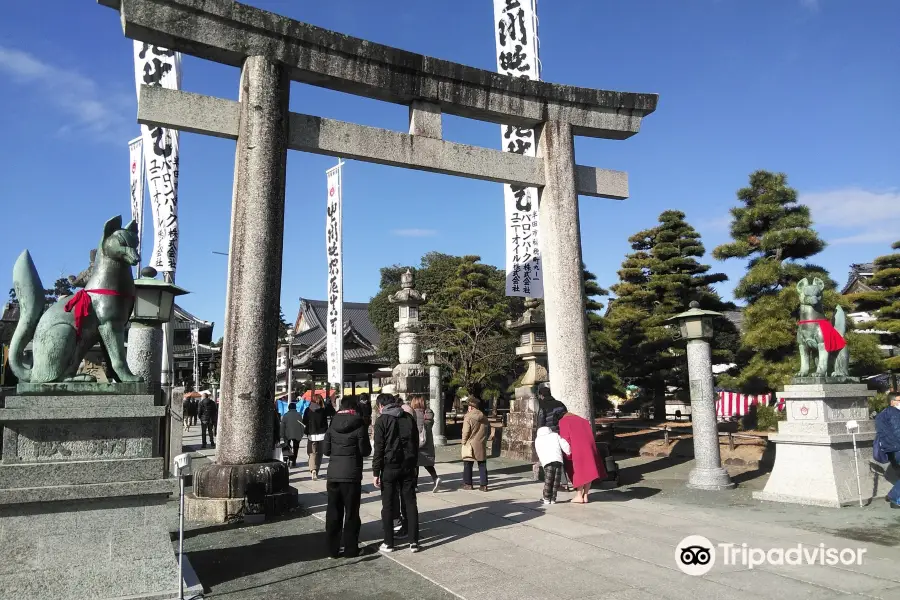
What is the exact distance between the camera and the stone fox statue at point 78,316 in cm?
497

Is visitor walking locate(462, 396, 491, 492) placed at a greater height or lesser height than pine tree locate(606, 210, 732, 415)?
lesser

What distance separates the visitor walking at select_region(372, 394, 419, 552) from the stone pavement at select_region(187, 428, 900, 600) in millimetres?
452

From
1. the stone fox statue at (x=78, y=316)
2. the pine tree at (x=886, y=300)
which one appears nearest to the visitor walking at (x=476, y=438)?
the stone fox statue at (x=78, y=316)

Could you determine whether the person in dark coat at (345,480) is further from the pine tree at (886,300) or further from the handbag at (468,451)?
the pine tree at (886,300)

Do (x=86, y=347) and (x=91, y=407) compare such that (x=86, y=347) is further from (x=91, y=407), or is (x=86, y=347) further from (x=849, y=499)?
(x=849, y=499)

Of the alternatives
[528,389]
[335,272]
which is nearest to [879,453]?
[528,389]

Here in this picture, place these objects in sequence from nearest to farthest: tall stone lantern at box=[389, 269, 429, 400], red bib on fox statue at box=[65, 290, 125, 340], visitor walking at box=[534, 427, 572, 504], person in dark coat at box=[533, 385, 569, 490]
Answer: red bib on fox statue at box=[65, 290, 125, 340], visitor walking at box=[534, 427, 572, 504], person in dark coat at box=[533, 385, 569, 490], tall stone lantern at box=[389, 269, 429, 400]

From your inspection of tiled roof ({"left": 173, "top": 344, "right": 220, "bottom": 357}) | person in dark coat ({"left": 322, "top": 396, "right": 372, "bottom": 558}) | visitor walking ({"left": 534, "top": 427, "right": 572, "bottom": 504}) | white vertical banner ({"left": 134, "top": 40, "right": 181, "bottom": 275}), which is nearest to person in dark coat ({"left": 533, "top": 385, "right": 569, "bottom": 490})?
visitor walking ({"left": 534, "top": 427, "right": 572, "bottom": 504})

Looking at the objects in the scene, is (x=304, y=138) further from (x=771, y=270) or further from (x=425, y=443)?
(x=771, y=270)

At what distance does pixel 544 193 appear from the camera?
10250 millimetres

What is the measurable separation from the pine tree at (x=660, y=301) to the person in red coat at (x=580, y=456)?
34.6ft

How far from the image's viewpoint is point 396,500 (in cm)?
648

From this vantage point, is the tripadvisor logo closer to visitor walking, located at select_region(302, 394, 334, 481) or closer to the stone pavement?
the stone pavement

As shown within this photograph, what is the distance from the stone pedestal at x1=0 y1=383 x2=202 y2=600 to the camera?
4.35 m
